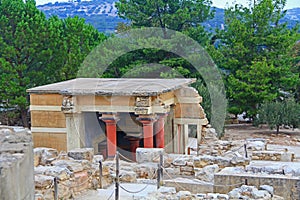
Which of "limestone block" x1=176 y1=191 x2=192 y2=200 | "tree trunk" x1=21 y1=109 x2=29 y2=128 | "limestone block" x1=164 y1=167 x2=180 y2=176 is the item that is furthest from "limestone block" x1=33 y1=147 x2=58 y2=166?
"tree trunk" x1=21 y1=109 x2=29 y2=128

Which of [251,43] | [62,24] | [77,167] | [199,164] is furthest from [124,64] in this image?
[77,167]

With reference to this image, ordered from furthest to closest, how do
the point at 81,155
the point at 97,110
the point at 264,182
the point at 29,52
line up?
the point at 29,52 < the point at 97,110 < the point at 81,155 < the point at 264,182

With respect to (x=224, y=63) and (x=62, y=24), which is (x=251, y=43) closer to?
(x=224, y=63)

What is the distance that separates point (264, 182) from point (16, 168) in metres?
7.11

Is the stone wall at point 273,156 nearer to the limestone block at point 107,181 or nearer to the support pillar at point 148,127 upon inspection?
the support pillar at point 148,127

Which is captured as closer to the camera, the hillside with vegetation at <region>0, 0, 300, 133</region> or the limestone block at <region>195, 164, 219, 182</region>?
the limestone block at <region>195, 164, 219, 182</region>

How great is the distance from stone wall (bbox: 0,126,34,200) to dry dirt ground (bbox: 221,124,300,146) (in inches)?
740

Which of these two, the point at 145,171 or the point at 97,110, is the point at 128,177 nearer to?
the point at 145,171

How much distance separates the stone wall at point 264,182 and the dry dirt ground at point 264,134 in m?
12.2

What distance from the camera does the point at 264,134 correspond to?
2334 cm

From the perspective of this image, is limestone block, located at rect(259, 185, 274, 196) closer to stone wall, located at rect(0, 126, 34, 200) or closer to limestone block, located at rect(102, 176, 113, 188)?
limestone block, located at rect(102, 176, 113, 188)

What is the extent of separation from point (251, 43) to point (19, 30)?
1315 centimetres

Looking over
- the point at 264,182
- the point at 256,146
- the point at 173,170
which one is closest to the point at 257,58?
the point at 256,146

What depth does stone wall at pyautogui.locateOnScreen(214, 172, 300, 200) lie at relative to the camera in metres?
8.80
